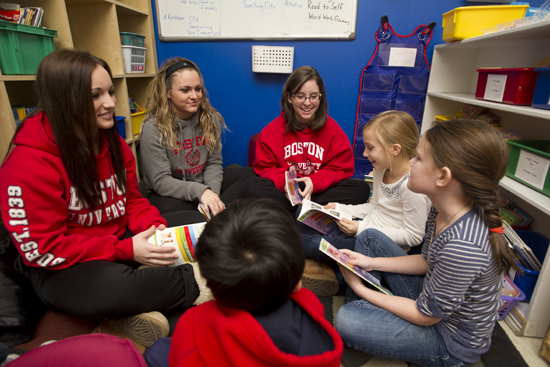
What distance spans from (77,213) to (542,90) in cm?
177

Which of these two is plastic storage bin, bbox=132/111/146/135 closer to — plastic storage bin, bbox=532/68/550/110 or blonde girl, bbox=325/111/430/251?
blonde girl, bbox=325/111/430/251

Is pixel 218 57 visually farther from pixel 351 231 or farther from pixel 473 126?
pixel 473 126

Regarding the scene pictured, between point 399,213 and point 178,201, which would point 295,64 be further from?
point 399,213

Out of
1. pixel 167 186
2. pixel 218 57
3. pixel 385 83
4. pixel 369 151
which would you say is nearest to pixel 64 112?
pixel 167 186

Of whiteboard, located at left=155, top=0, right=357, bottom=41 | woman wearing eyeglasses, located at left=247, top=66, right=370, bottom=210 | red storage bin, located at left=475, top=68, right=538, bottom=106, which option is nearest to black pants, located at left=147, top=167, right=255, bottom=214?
woman wearing eyeglasses, located at left=247, top=66, right=370, bottom=210

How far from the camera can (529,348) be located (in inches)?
42.6

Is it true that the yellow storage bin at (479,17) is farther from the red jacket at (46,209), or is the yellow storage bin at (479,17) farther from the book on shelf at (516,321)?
the red jacket at (46,209)

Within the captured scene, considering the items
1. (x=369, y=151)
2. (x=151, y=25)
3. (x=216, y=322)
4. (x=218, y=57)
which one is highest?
(x=151, y=25)

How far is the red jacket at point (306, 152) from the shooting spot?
1.75 m

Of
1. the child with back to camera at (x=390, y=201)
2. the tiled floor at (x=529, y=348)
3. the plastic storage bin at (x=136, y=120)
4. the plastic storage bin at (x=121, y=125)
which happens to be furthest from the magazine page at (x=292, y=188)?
the plastic storage bin at (x=136, y=120)

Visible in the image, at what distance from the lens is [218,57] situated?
7.61 ft

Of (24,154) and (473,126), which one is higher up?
(473,126)

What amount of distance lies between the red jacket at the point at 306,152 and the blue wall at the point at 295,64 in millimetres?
653

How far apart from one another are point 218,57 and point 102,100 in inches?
56.7
